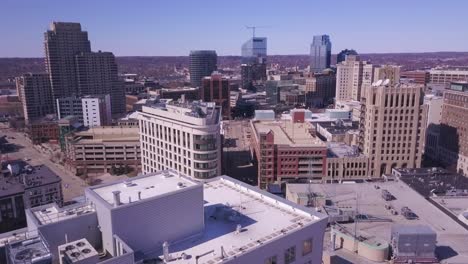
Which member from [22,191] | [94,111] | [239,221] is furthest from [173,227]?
[94,111]

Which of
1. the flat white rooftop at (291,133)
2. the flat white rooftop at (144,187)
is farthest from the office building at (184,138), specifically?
the flat white rooftop at (144,187)

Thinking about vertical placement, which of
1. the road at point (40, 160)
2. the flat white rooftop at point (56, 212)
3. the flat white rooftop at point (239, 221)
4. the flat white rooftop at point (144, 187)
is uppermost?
the flat white rooftop at point (144, 187)

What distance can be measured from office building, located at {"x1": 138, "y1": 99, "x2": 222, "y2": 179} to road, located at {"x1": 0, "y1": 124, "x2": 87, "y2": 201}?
35.5 meters

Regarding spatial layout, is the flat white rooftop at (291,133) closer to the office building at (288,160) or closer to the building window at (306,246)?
the office building at (288,160)

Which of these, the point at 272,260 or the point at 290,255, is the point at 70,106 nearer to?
the point at 290,255

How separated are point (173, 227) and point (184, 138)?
167ft

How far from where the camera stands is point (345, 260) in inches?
2589

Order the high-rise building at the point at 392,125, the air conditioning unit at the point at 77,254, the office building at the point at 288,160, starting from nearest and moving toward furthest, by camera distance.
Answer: the air conditioning unit at the point at 77,254, the office building at the point at 288,160, the high-rise building at the point at 392,125

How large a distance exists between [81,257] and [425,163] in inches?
5394

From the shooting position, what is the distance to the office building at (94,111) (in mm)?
177125

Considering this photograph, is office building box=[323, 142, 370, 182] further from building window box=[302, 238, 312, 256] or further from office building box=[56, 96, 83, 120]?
office building box=[56, 96, 83, 120]

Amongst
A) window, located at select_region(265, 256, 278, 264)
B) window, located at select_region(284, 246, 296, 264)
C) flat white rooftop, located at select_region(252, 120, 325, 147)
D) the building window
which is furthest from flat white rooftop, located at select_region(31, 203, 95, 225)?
flat white rooftop, located at select_region(252, 120, 325, 147)

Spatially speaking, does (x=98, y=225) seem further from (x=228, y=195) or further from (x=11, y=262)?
(x=228, y=195)

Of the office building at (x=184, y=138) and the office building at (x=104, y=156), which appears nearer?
the office building at (x=184, y=138)
